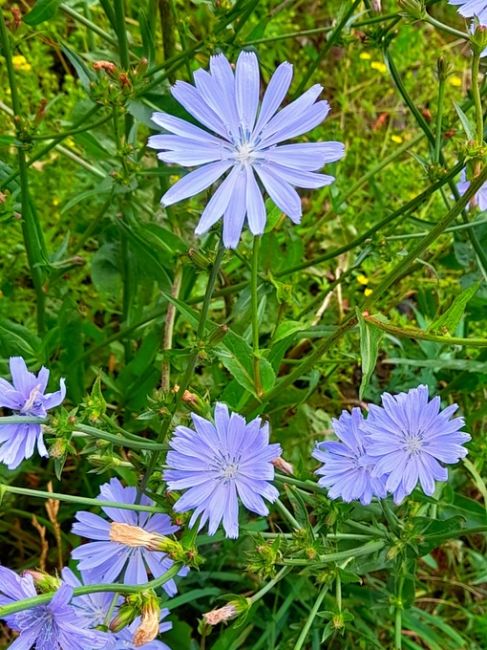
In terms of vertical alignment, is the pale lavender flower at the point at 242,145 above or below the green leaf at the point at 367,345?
above

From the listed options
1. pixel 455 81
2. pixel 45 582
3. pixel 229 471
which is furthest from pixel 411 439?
pixel 455 81

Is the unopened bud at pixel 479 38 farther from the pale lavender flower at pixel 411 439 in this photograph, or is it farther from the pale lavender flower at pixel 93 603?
the pale lavender flower at pixel 93 603

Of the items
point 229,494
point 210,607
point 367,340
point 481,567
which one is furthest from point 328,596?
point 367,340

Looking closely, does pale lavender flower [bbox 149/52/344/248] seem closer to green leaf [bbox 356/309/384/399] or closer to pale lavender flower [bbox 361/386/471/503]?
green leaf [bbox 356/309/384/399]

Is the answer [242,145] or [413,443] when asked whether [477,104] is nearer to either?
[242,145]

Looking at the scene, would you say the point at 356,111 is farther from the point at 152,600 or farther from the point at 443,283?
the point at 152,600

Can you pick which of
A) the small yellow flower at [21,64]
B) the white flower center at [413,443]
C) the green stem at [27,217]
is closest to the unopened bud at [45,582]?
the white flower center at [413,443]
